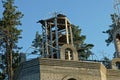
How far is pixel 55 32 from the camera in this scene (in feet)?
88.0

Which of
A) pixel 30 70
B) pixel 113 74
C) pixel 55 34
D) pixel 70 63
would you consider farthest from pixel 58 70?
pixel 55 34

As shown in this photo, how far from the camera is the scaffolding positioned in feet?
86.3

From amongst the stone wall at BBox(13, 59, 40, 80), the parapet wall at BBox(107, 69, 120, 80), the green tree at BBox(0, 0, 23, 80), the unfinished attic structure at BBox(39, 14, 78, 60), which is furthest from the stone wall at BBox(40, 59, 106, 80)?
the green tree at BBox(0, 0, 23, 80)

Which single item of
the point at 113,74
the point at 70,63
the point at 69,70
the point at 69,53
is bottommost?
the point at 113,74

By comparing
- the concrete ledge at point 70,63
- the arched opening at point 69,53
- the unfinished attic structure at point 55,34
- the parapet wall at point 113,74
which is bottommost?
the parapet wall at point 113,74

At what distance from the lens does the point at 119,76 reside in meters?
23.5

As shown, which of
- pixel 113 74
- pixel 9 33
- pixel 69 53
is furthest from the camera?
pixel 9 33

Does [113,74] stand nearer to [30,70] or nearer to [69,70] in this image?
[69,70]

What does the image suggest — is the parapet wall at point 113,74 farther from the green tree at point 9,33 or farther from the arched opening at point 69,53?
the green tree at point 9,33

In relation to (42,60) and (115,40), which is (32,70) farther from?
(115,40)

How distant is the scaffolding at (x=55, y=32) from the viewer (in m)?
26.3

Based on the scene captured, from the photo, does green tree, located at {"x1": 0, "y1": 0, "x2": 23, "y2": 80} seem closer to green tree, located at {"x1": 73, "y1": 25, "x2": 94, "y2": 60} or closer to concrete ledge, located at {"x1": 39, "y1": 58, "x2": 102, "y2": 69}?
green tree, located at {"x1": 73, "y1": 25, "x2": 94, "y2": 60}

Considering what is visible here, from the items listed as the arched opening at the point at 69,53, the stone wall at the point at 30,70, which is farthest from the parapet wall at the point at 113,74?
the stone wall at the point at 30,70

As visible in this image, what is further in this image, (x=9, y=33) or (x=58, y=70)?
(x=9, y=33)
